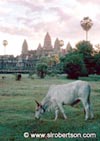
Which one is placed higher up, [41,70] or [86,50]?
[86,50]

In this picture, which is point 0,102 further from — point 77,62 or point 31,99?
point 77,62

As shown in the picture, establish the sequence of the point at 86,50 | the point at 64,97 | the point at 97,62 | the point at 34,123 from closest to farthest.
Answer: the point at 34,123 → the point at 64,97 → the point at 97,62 → the point at 86,50

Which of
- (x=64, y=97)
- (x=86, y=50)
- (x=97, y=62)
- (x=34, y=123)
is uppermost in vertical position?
(x=86, y=50)

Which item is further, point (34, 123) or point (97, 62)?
point (97, 62)

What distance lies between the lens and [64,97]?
1333 centimetres

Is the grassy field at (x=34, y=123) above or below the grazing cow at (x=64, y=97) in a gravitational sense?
below

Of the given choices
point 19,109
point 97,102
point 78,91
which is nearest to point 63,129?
point 78,91

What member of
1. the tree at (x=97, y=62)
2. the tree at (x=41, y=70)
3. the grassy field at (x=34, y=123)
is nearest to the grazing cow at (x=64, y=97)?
the grassy field at (x=34, y=123)

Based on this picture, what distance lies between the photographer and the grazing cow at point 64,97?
12969 mm

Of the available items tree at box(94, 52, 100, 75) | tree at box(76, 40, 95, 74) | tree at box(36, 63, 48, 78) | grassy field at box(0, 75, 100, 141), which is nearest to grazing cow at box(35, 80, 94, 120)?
Answer: grassy field at box(0, 75, 100, 141)

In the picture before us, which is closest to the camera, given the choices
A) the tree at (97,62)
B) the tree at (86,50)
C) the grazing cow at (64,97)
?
the grazing cow at (64,97)

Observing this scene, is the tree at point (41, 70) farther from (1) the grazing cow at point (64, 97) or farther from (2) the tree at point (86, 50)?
(1) the grazing cow at point (64, 97)

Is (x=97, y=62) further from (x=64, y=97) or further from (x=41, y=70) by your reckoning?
(x=64, y=97)

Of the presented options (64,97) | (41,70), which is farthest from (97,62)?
(64,97)
